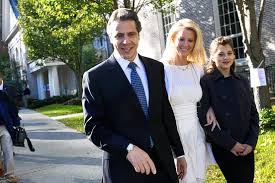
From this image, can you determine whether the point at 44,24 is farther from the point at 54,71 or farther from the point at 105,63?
the point at 105,63

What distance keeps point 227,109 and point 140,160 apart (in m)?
1.52

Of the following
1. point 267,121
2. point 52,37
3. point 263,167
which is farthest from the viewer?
point 52,37

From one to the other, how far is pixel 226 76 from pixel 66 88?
4453 cm

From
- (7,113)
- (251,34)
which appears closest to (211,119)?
(7,113)

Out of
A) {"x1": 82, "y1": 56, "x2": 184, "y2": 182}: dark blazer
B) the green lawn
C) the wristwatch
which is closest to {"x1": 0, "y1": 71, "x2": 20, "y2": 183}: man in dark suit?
{"x1": 82, "y1": 56, "x2": 184, "y2": 182}: dark blazer

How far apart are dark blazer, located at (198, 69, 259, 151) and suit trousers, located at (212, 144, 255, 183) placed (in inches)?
5.3

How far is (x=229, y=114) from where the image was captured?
4184 mm

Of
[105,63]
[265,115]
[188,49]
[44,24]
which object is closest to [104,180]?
[105,63]

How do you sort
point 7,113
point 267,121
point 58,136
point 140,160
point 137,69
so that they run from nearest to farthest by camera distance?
point 140,160 → point 137,69 → point 7,113 → point 267,121 → point 58,136

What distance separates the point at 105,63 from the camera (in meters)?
3.16

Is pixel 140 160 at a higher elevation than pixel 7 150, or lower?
higher

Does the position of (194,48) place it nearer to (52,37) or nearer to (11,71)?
(52,37)

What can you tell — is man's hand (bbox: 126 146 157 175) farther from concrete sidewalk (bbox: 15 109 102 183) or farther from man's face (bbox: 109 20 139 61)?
concrete sidewalk (bbox: 15 109 102 183)

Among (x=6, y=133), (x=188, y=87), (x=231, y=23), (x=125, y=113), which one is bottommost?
(x=6, y=133)
